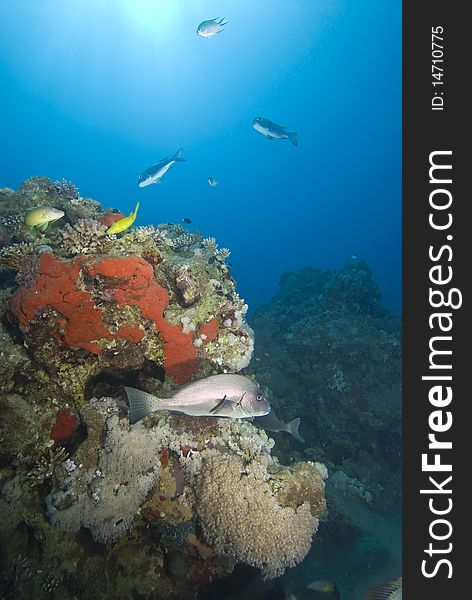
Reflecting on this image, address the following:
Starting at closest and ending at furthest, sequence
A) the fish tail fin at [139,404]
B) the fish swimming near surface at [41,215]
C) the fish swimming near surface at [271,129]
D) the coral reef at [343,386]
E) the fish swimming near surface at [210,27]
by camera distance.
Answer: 1. the fish tail fin at [139,404]
2. the fish swimming near surface at [41,215]
3. the fish swimming near surface at [210,27]
4. the fish swimming near surface at [271,129]
5. the coral reef at [343,386]

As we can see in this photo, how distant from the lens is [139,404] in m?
3.28

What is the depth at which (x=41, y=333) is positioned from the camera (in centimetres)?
420

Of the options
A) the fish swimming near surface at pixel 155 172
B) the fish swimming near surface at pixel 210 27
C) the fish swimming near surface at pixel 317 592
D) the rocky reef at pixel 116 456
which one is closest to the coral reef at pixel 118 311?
the rocky reef at pixel 116 456

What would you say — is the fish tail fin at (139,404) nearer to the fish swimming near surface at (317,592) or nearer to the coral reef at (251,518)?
the coral reef at (251,518)

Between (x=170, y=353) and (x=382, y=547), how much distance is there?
19.0 feet

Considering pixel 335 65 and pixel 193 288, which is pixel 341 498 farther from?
pixel 335 65

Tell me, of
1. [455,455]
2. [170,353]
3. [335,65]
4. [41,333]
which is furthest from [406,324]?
[335,65]

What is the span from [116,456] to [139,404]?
1223 mm

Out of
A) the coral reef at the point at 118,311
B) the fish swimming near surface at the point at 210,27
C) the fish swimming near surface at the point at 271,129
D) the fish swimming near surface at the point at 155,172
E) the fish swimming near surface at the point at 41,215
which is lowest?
the coral reef at the point at 118,311

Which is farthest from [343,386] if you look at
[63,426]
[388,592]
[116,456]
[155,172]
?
[63,426]

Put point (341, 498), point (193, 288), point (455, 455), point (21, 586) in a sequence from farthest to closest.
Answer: point (341, 498), point (193, 288), point (21, 586), point (455, 455)

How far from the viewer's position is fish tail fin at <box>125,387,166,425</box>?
3.25 m

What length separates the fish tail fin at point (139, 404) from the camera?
128 inches

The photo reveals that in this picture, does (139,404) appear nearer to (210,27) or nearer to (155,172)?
(155,172)
